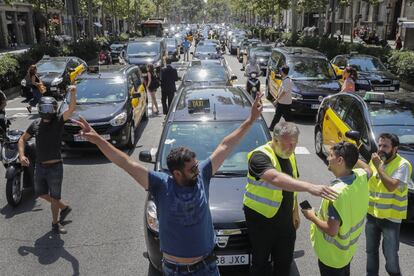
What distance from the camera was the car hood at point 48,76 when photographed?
673 inches

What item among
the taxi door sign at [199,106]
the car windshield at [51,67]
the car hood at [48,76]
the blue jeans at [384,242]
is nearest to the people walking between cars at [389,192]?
the blue jeans at [384,242]

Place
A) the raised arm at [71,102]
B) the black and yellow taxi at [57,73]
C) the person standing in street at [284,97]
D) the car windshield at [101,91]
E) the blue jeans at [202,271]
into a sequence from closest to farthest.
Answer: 1. the blue jeans at [202,271]
2. the raised arm at [71,102]
3. the person standing in street at [284,97]
4. the car windshield at [101,91]
5. the black and yellow taxi at [57,73]

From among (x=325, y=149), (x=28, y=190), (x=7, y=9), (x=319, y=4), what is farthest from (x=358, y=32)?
(x=28, y=190)

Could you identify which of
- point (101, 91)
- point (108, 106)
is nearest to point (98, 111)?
point (108, 106)

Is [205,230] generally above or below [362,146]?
above

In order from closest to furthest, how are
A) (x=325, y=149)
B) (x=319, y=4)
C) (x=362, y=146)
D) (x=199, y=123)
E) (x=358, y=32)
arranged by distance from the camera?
(x=199, y=123) < (x=362, y=146) < (x=325, y=149) < (x=319, y=4) < (x=358, y=32)

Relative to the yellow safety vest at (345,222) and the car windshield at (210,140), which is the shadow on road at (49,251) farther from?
the yellow safety vest at (345,222)

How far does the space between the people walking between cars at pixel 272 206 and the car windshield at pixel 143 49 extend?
20.5 metres

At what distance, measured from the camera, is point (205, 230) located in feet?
10.7

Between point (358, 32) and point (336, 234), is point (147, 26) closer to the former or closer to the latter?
point (358, 32)

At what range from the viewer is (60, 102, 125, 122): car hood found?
32.4 feet

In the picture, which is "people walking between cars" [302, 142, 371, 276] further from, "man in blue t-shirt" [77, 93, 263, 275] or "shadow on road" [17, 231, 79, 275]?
"shadow on road" [17, 231, 79, 275]

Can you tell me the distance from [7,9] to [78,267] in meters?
45.9

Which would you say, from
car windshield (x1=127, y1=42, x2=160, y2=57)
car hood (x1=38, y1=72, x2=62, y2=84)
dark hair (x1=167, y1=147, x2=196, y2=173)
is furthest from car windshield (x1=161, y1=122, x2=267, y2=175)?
car windshield (x1=127, y1=42, x2=160, y2=57)
